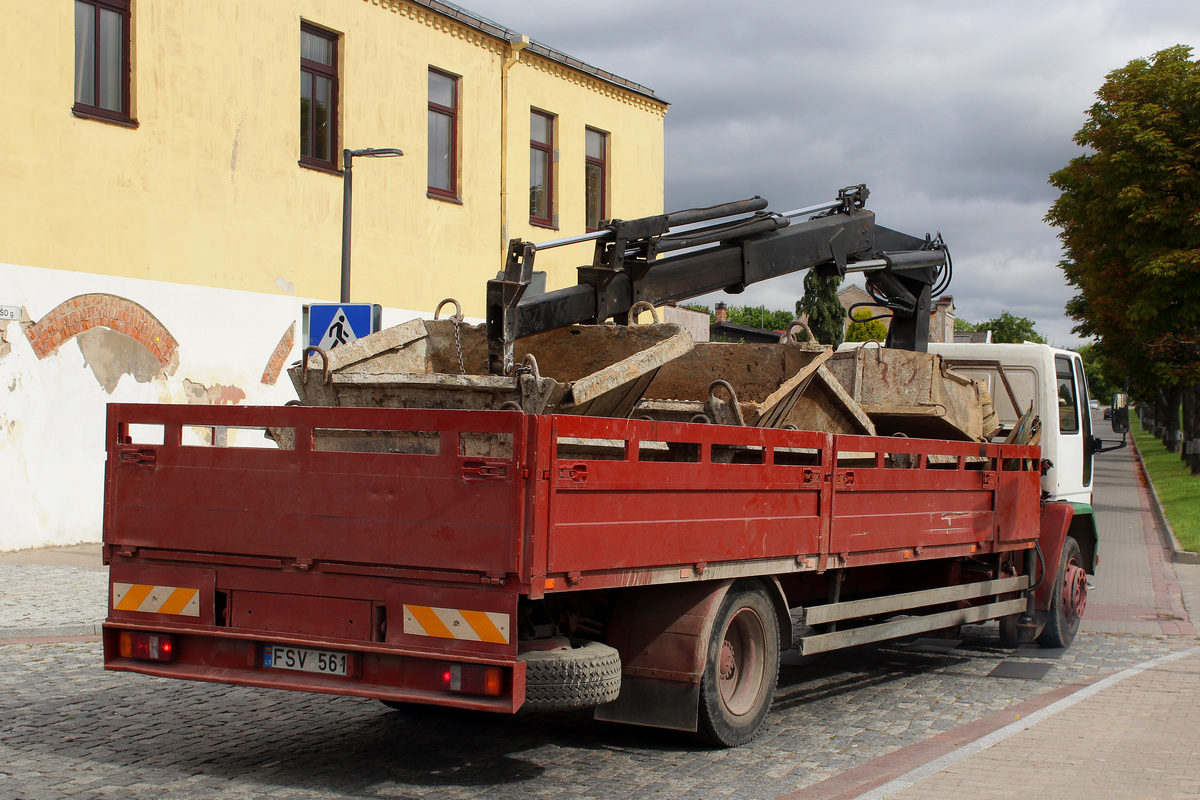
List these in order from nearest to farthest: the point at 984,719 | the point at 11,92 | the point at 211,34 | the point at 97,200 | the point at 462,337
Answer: the point at 984,719
the point at 462,337
the point at 11,92
the point at 97,200
the point at 211,34

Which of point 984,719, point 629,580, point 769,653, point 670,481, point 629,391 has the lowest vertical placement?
point 984,719

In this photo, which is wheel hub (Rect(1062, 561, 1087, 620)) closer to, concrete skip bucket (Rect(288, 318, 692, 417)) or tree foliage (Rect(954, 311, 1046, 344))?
concrete skip bucket (Rect(288, 318, 692, 417))

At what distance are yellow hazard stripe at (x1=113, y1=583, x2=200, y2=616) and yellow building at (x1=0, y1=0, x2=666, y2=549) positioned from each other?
8.43 m

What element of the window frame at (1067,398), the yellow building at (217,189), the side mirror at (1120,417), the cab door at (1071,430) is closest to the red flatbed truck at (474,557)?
the cab door at (1071,430)

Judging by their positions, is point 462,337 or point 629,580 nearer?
point 629,580

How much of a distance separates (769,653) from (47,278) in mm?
10038

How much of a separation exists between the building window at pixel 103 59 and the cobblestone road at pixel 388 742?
7.62m

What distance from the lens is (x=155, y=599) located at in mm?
5477

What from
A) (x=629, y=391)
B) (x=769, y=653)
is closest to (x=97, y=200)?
(x=629, y=391)

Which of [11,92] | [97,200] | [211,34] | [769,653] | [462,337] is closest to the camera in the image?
[769,653]

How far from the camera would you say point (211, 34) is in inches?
594

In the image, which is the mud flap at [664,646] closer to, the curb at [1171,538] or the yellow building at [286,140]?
the yellow building at [286,140]

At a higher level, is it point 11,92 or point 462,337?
point 11,92

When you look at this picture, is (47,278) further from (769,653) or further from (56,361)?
(769,653)
